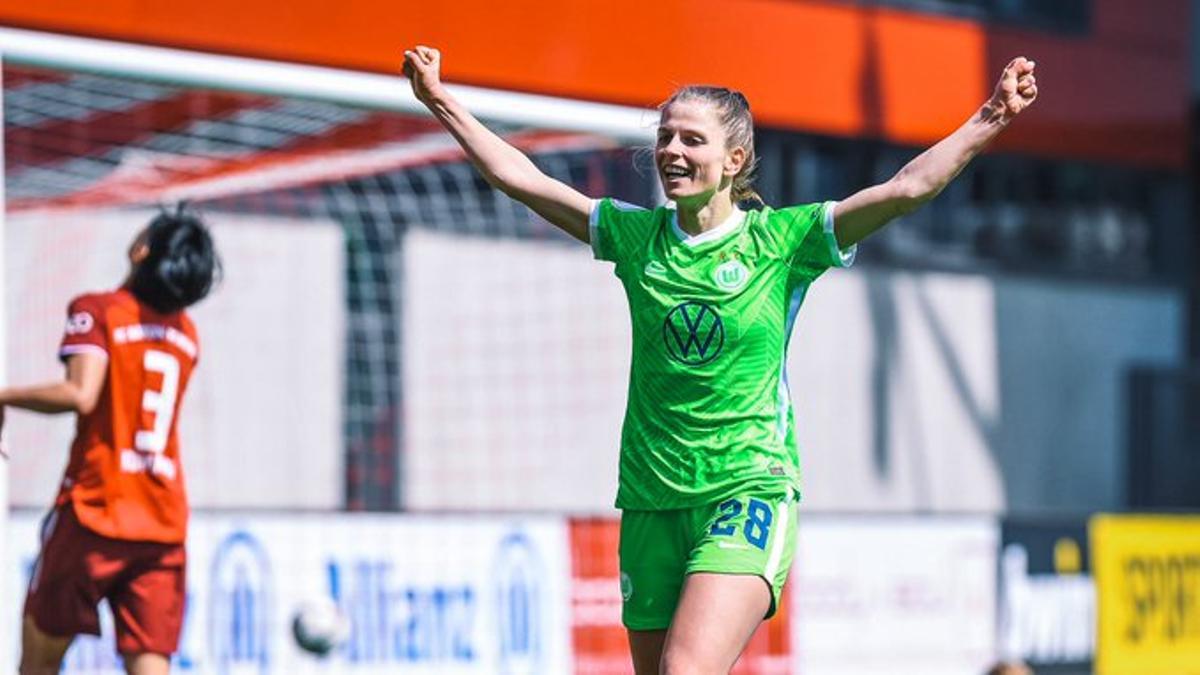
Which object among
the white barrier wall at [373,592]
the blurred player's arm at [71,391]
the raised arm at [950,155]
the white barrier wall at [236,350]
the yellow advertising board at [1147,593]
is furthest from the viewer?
the white barrier wall at [236,350]

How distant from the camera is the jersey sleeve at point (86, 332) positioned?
720 centimetres

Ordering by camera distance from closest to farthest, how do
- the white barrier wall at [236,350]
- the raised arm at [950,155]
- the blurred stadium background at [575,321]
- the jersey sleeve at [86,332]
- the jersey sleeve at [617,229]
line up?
the raised arm at [950,155]
the jersey sleeve at [617,229]
the jersey sleeve at [86,332]
the blurred stadium background at [575,321]
the white barrier wall at [236,350]

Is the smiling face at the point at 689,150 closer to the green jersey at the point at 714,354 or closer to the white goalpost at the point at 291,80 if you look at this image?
the green jersey at the point at 714,354

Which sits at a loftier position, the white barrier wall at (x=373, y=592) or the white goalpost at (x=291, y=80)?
the white goalpost at (x=291, y=80)

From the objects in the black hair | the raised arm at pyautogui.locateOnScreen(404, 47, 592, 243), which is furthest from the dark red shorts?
the raised arm at pyautogui.locateOnScreen(404, 47, 592, 243)

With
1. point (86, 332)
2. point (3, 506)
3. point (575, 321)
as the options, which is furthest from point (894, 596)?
point (86, 332)

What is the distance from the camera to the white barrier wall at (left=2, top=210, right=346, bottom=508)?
41.1 feet

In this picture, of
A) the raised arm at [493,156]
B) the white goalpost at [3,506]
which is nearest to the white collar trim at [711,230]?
the raised arm at [493,156]

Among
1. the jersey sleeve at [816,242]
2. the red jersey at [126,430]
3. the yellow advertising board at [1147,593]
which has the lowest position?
the yellow advertising board at [1147,593]

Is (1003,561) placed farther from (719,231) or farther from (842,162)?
(719,231)

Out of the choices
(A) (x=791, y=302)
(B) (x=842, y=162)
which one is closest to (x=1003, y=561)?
(B) (x=842, y=162)

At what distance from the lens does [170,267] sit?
7371 mm

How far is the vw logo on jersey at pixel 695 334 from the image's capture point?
5633 millimetres

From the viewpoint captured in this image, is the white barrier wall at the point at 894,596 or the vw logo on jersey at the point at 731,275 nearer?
the vw logo on jersey at the point at 731,275
